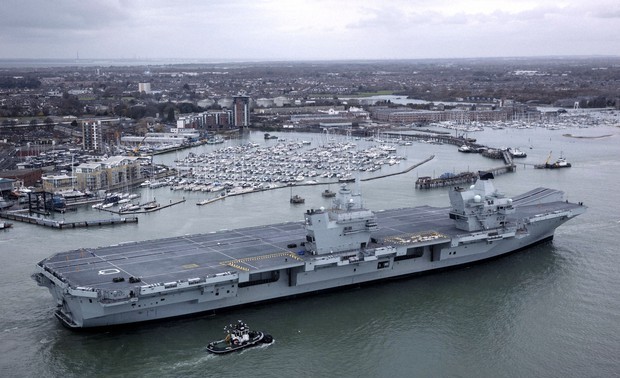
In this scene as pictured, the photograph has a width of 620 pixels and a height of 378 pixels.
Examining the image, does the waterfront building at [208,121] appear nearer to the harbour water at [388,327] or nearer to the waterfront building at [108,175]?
the waterfront building at [108,175]

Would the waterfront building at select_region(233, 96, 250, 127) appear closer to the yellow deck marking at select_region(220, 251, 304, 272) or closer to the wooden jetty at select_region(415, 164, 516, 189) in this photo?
the wooden jetty at select_region(415, 164, 516, 189)

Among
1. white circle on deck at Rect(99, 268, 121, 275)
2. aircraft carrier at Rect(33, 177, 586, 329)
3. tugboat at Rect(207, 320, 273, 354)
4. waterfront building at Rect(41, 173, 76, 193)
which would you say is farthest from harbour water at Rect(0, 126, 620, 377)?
waterfront building at Rect(41, 173, 76, 193)

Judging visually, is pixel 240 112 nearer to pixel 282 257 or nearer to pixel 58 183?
pixel 58 183

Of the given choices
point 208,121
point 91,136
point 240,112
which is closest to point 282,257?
point 91,136

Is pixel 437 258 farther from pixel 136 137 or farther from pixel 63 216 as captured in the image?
pixel 136 137

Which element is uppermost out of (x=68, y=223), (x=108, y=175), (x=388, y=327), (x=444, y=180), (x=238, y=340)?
(x=108, y=175)

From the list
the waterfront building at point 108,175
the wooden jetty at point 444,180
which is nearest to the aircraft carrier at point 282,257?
the wooden jetty at point 444,180
